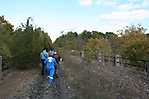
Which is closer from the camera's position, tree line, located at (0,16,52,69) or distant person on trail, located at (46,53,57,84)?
distant person on trail, located at (46,53,57,84)

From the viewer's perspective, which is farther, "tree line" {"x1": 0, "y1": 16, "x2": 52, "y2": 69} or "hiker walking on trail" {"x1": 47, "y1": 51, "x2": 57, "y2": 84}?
"tree line" {"x1": 0, "y1": 16, "x2": 52, "y2": 69}

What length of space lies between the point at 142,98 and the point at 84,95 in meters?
2.16

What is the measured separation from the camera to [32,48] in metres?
33.3

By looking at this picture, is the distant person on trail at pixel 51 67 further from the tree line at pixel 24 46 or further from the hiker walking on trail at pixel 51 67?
the tree line at pixel 24 46

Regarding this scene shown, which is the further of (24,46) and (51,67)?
(24,46)

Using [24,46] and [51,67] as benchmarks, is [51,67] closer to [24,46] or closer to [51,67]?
[51,67]

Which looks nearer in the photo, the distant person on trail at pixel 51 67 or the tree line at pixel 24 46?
the distant person on trail at pixel 51 67

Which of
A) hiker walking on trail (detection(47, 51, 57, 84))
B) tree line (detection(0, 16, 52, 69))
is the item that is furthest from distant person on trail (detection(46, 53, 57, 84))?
tree line (detection(0, 16, 52, 69))

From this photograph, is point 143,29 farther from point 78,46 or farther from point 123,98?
point 78,46

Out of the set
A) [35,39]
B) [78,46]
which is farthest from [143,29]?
[78,46]

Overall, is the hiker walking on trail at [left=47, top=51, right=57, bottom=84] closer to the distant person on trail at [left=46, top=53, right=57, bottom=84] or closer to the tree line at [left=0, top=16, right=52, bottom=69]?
the distant person on trail at [left=46, top=53, right=57, bottom=84]

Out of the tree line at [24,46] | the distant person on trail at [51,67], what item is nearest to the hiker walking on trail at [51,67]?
the distant person on trail at [51,67]

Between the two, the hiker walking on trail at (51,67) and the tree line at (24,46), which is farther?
the tree line at (24,46)

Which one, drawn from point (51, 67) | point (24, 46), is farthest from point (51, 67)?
point (24, 46)
